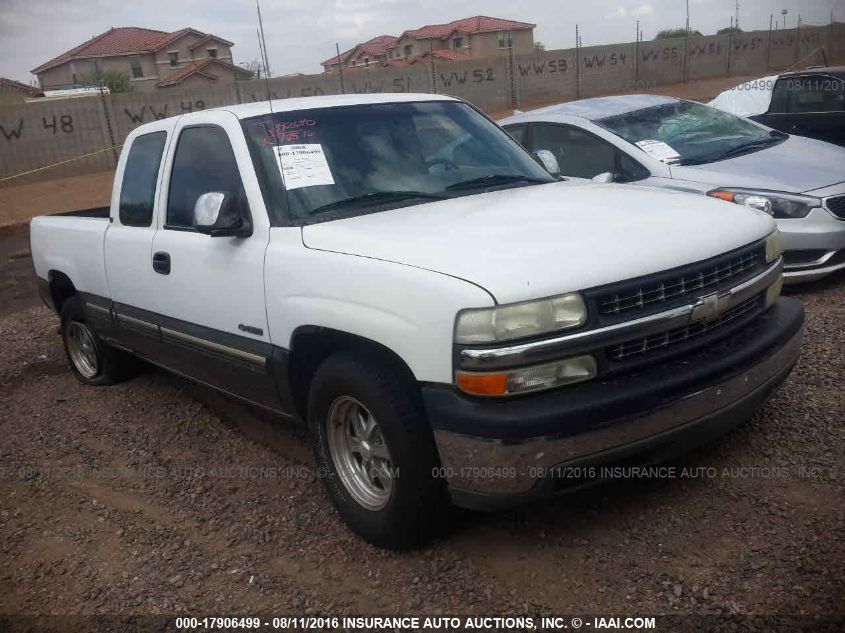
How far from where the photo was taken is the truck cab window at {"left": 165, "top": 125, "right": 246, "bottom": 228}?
3.80 metres

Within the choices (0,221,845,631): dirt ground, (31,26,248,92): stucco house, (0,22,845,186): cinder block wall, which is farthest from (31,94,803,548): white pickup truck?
(31,26,248,92): stucco house

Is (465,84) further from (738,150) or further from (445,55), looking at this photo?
(738,150)

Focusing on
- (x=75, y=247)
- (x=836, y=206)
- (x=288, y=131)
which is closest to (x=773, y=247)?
(x=288, y=131)

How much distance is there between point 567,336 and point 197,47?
97.6 feet

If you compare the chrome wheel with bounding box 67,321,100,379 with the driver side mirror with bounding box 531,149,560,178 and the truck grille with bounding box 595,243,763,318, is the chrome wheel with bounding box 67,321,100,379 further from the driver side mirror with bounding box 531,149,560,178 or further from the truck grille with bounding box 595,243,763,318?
the truck grille with bounding box 595,243,763,318

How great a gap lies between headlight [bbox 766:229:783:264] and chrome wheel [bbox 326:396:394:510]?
185cm

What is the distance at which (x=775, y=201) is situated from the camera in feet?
18.7

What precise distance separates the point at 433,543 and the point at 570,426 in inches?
36.5

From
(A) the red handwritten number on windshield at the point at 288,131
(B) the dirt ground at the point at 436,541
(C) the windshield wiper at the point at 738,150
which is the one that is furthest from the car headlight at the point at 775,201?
(A) the red handwritten number on windshield at the point at 288,131

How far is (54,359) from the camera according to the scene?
674 centimetres

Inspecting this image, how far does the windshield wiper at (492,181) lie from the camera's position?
385 cm

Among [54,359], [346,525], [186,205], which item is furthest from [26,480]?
[54,359]

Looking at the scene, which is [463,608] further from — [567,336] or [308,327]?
[308,327]

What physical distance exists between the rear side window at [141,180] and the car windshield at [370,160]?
3.22ft
